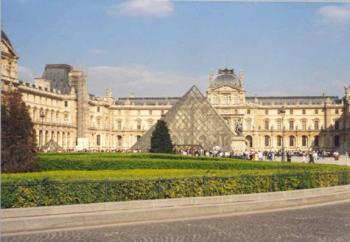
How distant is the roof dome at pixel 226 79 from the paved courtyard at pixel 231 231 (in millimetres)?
76631

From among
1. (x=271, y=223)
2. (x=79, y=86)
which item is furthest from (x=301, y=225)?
(x=79, y=86)

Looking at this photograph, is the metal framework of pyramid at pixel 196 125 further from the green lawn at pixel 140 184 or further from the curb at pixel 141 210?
the curb at pixel 141 210

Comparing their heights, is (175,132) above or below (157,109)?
below

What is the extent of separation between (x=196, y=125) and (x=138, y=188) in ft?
121

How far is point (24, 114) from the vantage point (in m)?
15.3

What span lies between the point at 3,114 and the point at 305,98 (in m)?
83.4

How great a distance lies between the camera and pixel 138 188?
12.5 m

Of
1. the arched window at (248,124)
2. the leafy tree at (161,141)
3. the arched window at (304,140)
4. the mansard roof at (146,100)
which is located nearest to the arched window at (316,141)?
the arched window at (304,140)

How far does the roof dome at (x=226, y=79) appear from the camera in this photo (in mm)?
88500

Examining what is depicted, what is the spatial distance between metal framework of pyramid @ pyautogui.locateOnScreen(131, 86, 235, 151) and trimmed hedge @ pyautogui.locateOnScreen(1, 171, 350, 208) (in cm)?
3226

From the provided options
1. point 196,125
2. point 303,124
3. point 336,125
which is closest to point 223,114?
point 303,124

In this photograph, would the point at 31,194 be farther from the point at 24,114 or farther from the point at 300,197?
the point at 300,197

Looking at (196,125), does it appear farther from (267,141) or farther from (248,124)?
(267,141)

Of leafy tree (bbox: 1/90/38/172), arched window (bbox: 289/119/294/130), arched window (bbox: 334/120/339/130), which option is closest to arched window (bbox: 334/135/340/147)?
arched window (bbox: 334/120/339/130)
